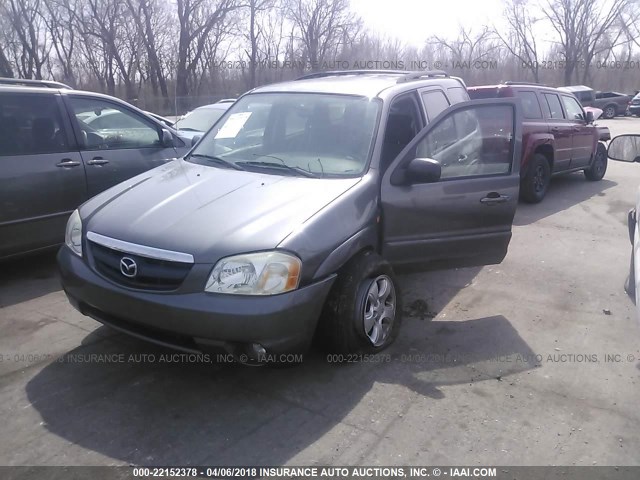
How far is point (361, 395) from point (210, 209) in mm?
1461

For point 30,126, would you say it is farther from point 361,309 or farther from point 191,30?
point 191,30

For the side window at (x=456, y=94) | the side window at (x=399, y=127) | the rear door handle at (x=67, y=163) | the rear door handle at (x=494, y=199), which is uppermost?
the side window at (x=456, y=94)

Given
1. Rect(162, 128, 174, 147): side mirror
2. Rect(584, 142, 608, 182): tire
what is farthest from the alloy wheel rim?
Rect(584, 142, 608, 182): tire

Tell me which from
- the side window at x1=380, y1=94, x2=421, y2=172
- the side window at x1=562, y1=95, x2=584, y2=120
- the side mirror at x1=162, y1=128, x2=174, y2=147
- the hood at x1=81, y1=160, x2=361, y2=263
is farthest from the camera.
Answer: the side window at x1=562, y1=95, x2=584, y2=120

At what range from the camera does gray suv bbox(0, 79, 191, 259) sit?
5.03m

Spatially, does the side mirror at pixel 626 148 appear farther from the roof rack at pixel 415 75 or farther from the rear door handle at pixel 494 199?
the roof rack at pixel 415 75

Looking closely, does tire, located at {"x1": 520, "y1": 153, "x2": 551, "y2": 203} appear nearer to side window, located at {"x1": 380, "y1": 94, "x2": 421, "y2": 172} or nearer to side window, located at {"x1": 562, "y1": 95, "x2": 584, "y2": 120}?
side window, located at {"x1": 562, "y1": 95, "x2": 584, "y2": 120}

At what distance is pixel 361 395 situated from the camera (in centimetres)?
348

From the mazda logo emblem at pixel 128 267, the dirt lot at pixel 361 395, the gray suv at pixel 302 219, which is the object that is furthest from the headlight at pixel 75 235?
the dirt lot at pixel 361 395

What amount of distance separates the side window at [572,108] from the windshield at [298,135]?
23.5 ft

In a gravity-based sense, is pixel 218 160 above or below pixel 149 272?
above

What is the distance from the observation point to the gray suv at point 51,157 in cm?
503

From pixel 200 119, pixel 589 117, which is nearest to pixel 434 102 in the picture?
pixel 200 119

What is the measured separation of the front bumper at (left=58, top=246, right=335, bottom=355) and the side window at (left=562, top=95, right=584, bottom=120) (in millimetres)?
8445
